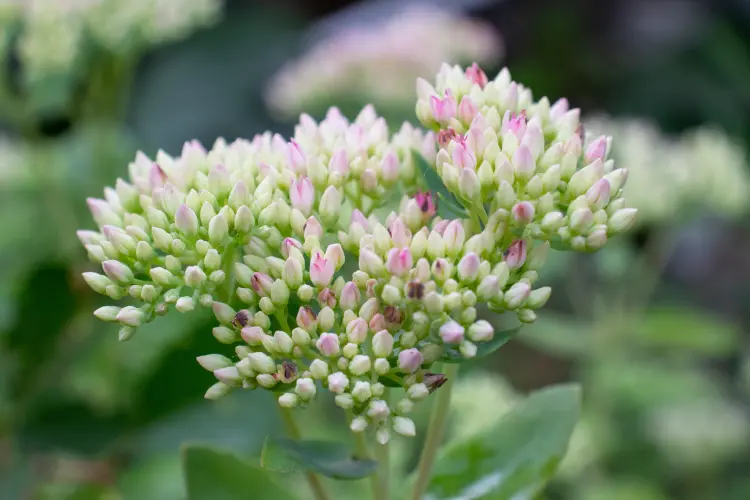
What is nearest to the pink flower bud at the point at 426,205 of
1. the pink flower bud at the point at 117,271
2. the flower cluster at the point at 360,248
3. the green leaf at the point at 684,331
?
the flower cluster at the point at 360,248

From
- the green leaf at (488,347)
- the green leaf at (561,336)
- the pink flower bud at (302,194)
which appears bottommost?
the green leaf at (561,336)

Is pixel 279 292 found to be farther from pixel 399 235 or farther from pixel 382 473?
pixel 382 473

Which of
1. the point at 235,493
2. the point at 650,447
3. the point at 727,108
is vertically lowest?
the point at 650,447

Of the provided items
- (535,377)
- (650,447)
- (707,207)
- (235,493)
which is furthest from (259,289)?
(535,377)

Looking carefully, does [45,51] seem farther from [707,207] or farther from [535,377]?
[535,377]

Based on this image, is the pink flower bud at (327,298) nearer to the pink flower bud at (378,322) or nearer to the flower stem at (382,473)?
the pink flower bud at (378,322)
